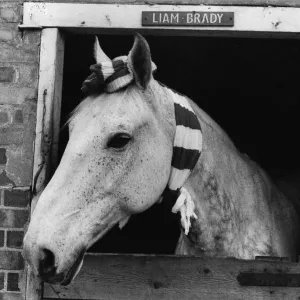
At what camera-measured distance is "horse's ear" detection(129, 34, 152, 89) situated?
269cm

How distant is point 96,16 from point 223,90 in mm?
1648

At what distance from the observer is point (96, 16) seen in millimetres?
3182

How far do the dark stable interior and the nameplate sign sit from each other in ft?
2.49

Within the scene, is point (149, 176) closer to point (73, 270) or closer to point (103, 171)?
point (103, 171)

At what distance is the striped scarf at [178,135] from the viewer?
282 cm

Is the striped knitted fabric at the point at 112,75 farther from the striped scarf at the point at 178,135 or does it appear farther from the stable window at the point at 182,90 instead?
the stable window at the point at 182,90

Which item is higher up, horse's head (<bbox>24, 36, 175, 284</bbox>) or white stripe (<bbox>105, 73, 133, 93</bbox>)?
white stripe (<bbox>105, 73, 133, 93</bbox>)

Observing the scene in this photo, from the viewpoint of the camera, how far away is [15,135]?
10.4ft

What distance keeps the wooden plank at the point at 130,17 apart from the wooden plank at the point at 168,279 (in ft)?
3.69

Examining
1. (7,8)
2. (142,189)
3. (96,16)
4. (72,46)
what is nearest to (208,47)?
(72,46)

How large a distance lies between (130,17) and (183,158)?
785 mm

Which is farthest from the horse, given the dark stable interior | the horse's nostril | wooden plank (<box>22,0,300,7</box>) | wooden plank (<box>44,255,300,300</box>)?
the dark stable interior

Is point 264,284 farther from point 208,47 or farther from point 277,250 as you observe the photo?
point 208,47

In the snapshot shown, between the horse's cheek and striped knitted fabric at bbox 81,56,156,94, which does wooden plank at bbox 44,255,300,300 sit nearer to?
the horse's cheek
